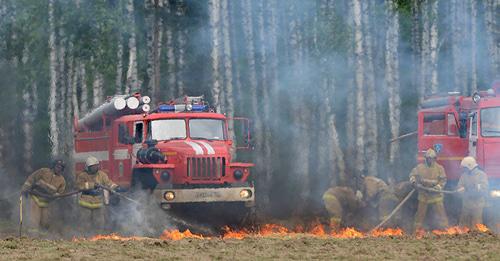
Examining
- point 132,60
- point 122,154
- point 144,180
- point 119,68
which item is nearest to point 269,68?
point 119,68

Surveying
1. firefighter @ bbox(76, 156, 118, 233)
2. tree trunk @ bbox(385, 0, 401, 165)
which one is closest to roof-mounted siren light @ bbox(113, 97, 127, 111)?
firefighter @ bbox(76, 156, 118, 233)

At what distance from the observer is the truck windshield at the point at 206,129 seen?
69.0 feet

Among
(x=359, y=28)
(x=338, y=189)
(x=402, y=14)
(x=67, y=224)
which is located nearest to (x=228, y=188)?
(x=338, y=189)

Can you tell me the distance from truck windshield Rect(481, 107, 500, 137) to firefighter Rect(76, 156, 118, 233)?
23.6 feet

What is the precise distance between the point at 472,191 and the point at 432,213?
1.02 m

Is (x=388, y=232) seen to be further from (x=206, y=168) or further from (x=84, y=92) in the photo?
(x=84, y=92)

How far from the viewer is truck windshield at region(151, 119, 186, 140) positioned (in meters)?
20.9

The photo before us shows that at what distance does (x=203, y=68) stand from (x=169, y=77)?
4.16 meters

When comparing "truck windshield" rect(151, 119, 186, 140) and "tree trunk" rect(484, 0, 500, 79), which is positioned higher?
"tree trunk" rect(484, 0, 500, 79)

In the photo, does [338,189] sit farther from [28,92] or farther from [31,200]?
[28,92]

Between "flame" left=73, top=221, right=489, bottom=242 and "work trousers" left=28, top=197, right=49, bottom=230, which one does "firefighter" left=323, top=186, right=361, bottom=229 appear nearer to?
"flame" left=73, top=221, right=489, bottom=242

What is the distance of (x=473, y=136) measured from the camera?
20969 mm

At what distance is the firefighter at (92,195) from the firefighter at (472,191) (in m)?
6.57

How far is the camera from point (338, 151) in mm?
32844
